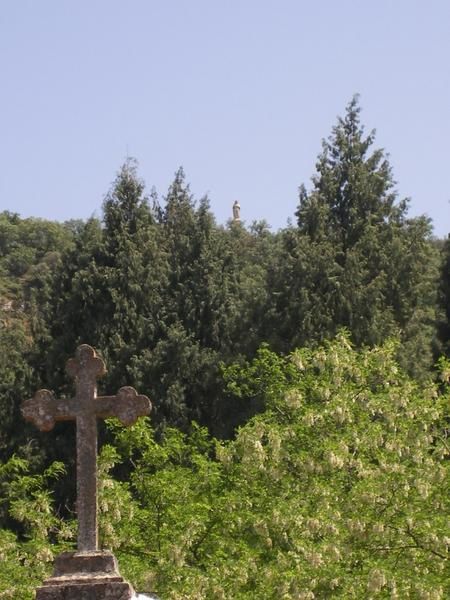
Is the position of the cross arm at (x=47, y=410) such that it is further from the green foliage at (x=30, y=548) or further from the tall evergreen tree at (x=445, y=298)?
the tall evergreen tree at (x=445, y=298)

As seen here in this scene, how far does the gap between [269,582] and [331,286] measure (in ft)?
47.4

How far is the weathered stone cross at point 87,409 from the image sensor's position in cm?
1093

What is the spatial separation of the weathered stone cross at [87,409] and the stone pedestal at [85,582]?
0.60 metres

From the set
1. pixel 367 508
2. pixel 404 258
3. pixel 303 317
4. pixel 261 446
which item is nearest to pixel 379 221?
pixel 404 258

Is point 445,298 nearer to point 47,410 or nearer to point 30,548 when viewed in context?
point 30,548

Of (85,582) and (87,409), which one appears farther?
(87,409)

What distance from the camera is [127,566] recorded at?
20.9 metres

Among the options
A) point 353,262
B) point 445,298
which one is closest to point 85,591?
point 353,262

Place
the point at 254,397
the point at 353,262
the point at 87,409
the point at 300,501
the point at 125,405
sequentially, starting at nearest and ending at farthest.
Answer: the point at 125,405
the point at 87,409
the point at 300,501
the point at 254,397
the point at 353,262

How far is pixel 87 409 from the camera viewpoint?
441 inches

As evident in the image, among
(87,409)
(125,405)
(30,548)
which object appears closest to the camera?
(125,405)

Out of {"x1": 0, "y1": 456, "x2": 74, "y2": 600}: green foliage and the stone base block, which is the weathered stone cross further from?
{"x1": 0, "y1": 456, "x2": 74, "y2": 600}: green foliage

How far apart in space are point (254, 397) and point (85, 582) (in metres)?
20.6

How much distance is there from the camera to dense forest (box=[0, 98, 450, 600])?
68.8 feet
